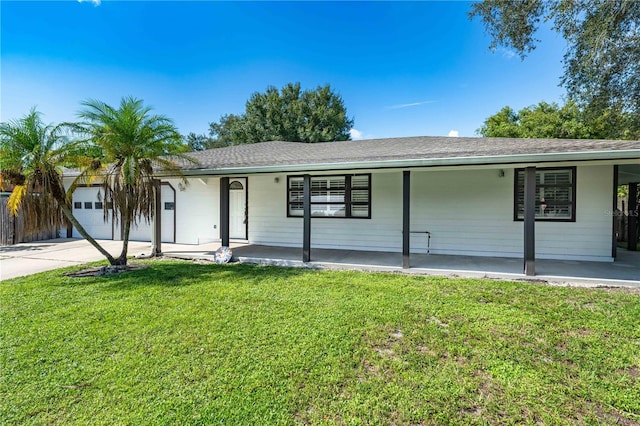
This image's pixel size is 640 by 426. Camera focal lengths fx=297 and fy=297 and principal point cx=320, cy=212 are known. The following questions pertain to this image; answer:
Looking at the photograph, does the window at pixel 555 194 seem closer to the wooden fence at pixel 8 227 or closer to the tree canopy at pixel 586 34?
the tree canopy at pixel 586 34

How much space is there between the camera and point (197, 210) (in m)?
10.2

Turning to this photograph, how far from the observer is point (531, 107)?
23.7m

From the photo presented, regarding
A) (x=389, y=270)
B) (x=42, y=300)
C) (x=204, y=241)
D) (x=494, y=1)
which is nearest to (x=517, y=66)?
(x=494, y=1)

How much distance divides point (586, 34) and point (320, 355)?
36.8ft

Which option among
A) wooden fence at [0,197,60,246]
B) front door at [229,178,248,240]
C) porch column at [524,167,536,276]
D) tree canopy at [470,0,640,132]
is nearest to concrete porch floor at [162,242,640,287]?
porch column at [524,167,536,276]

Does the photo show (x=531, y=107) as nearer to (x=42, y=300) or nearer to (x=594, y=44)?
(x=594, y=44)

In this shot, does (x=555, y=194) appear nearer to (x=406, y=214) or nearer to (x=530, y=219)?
(x=530, y=219)

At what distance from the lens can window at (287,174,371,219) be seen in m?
8.55

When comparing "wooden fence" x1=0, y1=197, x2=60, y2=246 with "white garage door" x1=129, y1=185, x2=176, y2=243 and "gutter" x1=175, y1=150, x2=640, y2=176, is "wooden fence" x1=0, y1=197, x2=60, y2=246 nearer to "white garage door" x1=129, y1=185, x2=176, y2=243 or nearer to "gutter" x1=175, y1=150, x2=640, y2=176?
"white garage door" x1=129, y1=185, x2=176, y2=243

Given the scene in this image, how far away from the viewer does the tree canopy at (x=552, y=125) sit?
56.9 ft

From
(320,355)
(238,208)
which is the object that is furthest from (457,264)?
(238,208)

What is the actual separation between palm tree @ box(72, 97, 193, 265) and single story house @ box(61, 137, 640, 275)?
1266 millimetres

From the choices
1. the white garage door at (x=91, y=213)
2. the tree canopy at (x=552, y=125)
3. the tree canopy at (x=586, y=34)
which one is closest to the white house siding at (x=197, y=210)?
the white garage door at (x=91, y=213)

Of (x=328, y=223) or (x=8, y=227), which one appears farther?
(x=8, y=227)
